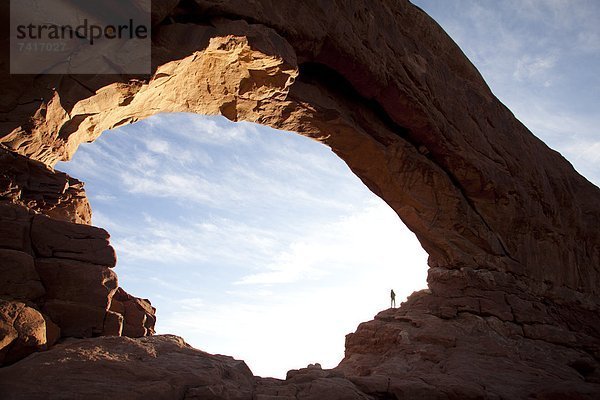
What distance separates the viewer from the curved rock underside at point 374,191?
650cm

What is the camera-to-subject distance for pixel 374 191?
1463cm

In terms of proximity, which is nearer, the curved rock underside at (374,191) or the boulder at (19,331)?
the boulder at (19,331)

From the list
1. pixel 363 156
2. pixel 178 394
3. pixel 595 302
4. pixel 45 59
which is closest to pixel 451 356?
pixel 363 156

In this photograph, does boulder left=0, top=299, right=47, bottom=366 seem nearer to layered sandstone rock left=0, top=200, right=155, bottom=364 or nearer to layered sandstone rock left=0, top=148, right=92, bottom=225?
layered sandstone rock left=0, top=200, right=155, bottom=364

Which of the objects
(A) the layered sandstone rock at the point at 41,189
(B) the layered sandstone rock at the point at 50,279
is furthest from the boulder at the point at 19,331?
(A) the layered sandstone rock at the point at 41,189

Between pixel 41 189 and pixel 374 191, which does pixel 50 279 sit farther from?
pixel 374 191

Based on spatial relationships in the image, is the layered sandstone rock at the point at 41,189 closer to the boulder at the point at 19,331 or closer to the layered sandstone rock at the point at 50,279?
the layered sandstone rock at the point at 50,279

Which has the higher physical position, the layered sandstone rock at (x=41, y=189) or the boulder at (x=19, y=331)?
the layered sandstone rock at (x=41, y=189)

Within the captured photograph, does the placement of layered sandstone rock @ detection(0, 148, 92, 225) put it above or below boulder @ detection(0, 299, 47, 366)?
above

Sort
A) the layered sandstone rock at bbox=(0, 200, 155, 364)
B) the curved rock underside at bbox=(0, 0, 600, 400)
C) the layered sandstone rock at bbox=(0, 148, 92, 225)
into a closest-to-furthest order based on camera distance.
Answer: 1. the layered sandstone rock at bbox=(0, 200, 155, 364)
2. the curved rock underside at bbox=(0, 0, 600, 400)
3. the layered sandstone rock at bbox=(0, 148, 92, 225)

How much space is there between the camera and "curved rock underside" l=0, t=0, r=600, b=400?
650cm

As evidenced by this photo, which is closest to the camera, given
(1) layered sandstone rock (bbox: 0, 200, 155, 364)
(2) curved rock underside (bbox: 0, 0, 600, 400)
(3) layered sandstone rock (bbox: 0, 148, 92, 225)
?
(1) layered sandstone rock (bbox: 0, 200, 155, 364)

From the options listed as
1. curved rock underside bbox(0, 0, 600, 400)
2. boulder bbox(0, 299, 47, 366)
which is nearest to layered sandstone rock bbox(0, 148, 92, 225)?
curved rock underside bbox(0, 0, 600, 400)

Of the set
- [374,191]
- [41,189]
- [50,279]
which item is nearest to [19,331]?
[50,279]
